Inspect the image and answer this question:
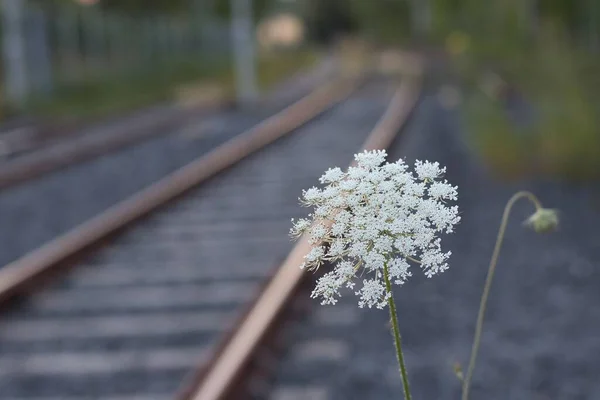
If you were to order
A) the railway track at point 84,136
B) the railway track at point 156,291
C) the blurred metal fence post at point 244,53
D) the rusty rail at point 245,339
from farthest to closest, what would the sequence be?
the blurred metal fence post at point 244,53
the railway track at point 84,136
the railway track at point 156,291
the rusty rail at point 245,339

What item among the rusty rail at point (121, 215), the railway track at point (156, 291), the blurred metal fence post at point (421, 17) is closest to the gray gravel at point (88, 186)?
the rusty rail at point (121, 215)

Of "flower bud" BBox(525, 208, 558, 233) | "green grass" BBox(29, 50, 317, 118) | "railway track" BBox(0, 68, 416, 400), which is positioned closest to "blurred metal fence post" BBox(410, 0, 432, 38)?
"green grass" BBox(29, 50, 317, 118)

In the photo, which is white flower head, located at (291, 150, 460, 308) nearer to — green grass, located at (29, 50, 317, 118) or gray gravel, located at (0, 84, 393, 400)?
gray gravel, located at (0, 84, 393, 400)

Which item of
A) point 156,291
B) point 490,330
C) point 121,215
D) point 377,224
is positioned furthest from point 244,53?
point 377,224

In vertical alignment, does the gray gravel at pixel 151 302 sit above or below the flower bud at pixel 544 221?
above

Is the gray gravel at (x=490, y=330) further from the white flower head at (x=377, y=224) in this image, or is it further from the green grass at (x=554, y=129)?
the white flower head at (x=377, y=224)

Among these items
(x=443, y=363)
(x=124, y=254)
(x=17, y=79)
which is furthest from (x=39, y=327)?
(x=17, y=79)

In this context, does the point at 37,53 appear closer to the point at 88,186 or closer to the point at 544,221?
the point at 88,186
